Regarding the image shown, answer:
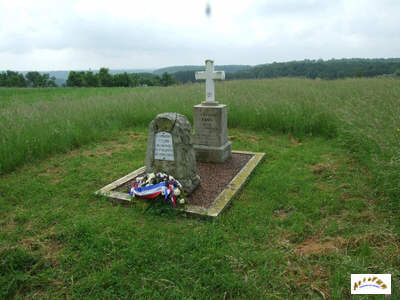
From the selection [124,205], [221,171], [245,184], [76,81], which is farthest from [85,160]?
[76,81]

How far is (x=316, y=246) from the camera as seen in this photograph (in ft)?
9.62

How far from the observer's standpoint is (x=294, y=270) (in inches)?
102

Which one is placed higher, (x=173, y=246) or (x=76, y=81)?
(x=76, y=81)

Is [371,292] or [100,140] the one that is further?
[100,140]

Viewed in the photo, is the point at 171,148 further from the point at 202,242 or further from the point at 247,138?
the point at 247,138

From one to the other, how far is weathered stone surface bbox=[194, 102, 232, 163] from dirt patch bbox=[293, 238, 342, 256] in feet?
8.89

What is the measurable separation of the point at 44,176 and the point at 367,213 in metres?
4.85

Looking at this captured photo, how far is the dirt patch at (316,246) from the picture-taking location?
2826 millimetres

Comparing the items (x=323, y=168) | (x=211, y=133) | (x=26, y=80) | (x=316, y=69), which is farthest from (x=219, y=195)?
(x=26, y=80)

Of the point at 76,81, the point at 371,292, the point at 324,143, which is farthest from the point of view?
the point at 76,81

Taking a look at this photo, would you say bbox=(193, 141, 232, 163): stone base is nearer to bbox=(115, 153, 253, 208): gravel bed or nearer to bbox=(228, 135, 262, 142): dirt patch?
bbox=(115, 153, 253, 208): gravel bed

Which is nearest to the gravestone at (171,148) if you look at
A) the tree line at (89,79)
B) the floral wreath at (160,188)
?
the floral wreath at (160,188)

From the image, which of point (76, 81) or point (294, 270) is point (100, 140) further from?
point (76, 81)

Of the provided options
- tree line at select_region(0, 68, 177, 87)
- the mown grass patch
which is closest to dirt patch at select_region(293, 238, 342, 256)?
the mown grass patch
